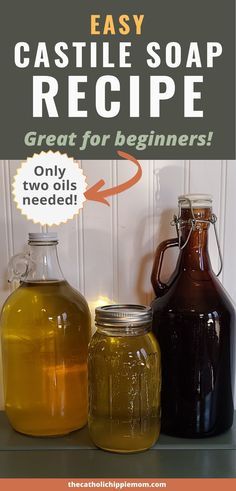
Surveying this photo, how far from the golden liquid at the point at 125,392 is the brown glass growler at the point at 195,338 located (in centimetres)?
3

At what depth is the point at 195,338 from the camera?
0.67 m

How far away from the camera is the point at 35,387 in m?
0.71

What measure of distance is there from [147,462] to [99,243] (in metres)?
0.34

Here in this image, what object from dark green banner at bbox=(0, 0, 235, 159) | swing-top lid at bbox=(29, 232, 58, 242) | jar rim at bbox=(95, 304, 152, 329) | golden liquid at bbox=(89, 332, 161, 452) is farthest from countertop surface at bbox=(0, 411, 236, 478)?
dark green banner at bbox=(0, 0, 235, 159)

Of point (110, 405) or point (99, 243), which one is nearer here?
point (110, 405)

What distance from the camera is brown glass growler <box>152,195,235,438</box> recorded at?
26.5 inches

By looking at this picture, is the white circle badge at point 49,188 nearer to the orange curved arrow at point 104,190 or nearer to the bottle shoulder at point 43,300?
the orange curved arrow at point 104,190

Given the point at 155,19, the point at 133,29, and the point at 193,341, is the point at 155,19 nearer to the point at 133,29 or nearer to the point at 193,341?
the point at 133,29

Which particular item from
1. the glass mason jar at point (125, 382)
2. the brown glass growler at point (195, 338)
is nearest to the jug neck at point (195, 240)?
the brown glass growler at point (195, 338)

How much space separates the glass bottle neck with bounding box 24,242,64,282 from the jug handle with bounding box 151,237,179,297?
0.51 ft

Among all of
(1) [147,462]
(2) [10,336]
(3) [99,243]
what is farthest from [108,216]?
(1) [147,462]


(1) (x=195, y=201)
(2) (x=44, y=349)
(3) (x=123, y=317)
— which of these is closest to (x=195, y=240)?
(1) (x=195, y=201)

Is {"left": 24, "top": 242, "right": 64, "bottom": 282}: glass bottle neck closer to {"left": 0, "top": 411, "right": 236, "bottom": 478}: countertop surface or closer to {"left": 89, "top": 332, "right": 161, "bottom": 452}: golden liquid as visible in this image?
{"left": 89, "top": 332, "right": 161, "bottom": 452}: golden liquid

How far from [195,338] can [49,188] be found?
12.9 inches
